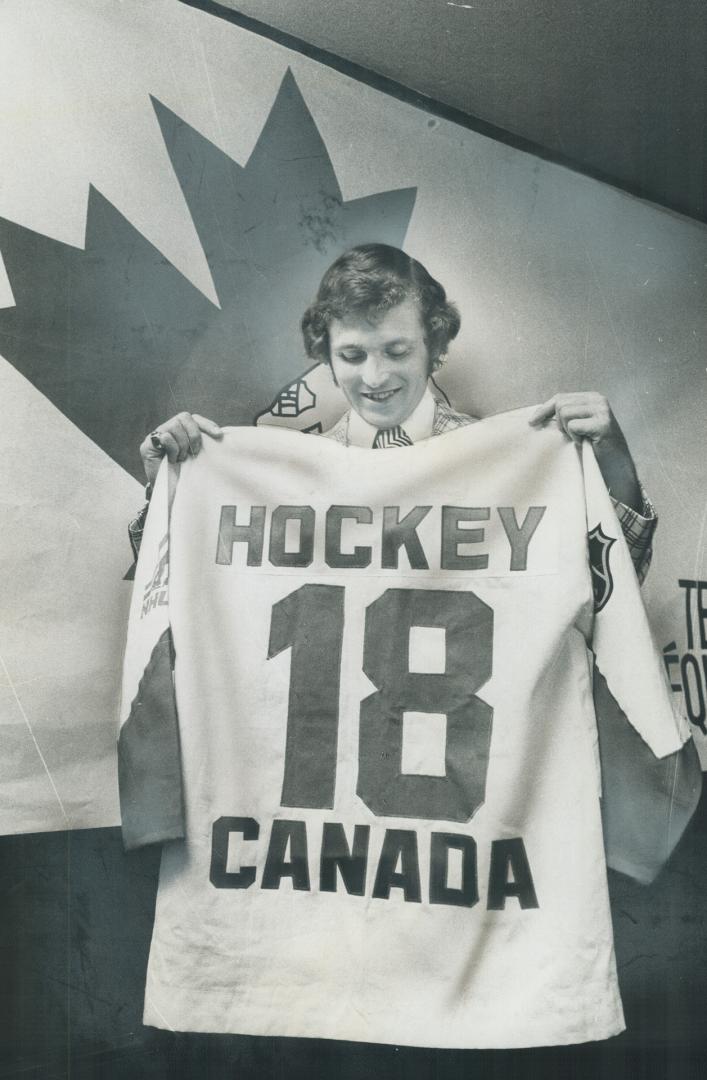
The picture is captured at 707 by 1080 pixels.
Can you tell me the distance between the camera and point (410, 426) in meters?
1.10

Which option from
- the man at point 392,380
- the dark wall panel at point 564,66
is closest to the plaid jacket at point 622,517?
the man at point 392,380

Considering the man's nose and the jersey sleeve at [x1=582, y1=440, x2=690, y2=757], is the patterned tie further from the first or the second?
the jersey sleeve at [x1=582, y1=440, x2=690, y2=757]

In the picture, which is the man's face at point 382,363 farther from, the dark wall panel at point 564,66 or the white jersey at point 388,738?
→ the dark wall panel at point 564,66

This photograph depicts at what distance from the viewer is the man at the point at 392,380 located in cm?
109

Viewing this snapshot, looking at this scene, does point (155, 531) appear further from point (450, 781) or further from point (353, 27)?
point (353, 27)

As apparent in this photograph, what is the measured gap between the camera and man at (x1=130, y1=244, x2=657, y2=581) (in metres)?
1.09

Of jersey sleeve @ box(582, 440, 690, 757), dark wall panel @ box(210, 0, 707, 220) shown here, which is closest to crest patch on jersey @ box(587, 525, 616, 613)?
jersey sleeve @ box(582, 440, 690, 757)

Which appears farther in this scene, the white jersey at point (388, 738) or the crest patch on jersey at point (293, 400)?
the crest patch on jersey at point (293, 400)

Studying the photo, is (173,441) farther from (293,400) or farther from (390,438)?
(390,438)

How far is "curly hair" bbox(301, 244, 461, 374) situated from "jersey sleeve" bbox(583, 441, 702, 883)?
281mm

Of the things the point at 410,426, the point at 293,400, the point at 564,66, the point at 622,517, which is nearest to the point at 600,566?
the point at 622,517

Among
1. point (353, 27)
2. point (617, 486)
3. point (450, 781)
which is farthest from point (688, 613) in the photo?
point (353, 27)

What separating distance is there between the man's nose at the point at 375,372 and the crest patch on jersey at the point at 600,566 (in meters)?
0.31

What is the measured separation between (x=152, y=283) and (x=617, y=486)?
2.01ft
